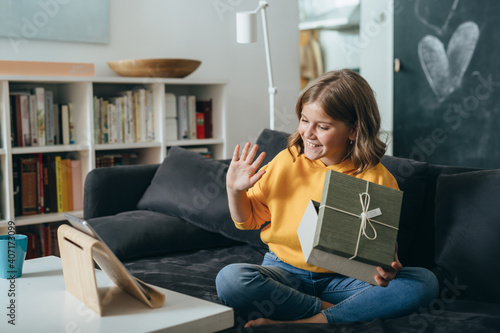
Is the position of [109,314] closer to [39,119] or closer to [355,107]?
[355,107]

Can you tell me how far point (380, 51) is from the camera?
4246 mm

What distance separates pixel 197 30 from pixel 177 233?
1.88m

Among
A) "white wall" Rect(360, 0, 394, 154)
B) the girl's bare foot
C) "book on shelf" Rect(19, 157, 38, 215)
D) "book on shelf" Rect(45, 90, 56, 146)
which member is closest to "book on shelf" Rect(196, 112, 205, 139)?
"book on shelf" Rect(45, 90, 56, 146)

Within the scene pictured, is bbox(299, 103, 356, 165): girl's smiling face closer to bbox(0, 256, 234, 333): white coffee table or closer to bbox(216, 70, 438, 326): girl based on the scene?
bbox(216, 70, 438, 326): girl

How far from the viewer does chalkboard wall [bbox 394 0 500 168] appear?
3398 millimetres

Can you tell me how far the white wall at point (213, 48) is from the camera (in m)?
3.15

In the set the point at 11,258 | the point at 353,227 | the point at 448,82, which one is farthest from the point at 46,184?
the point at 448,82

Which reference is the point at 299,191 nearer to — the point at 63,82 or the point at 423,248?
the point at 423,248

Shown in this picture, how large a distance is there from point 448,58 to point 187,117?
1729 millimetres

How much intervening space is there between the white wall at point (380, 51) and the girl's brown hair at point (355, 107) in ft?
8.74

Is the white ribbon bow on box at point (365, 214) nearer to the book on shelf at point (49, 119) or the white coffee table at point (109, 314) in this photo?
the white coffee table at point (109, 314)

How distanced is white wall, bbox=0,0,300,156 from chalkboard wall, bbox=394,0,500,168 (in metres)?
0.78

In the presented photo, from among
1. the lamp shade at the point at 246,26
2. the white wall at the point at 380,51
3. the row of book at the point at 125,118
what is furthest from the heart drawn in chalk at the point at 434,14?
the row of book at the point at 125,118

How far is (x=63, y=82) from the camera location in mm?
2850
